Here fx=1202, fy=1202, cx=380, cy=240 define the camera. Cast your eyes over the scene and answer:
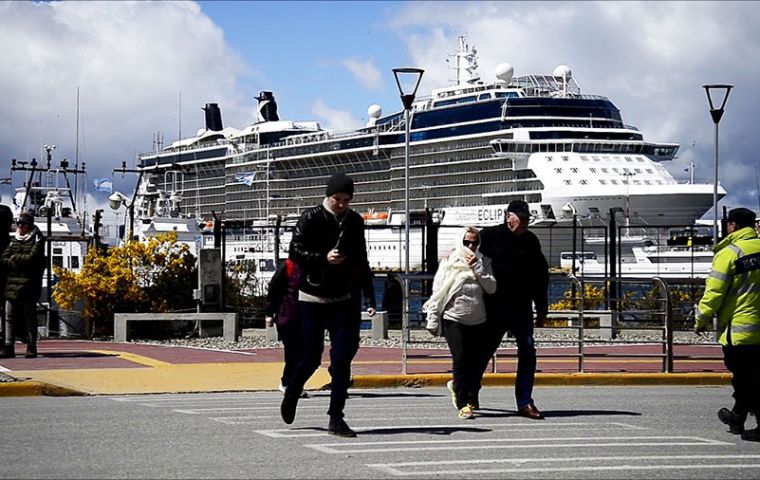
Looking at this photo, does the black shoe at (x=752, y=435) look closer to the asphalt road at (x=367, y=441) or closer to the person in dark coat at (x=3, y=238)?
the asphalt road at (x=367, y=441)

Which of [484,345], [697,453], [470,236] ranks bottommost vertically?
[697,453]

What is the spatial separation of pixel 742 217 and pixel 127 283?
13910mm

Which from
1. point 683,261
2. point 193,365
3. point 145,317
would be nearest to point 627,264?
point 683,261

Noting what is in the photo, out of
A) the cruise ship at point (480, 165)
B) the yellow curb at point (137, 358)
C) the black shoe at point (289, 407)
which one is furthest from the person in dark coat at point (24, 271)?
the cruise ship at point (480, 165)

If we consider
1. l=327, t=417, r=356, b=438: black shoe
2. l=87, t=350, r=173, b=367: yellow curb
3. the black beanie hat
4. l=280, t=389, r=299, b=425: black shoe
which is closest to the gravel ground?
l=87, t=350, r=173, b=367: yellow curb

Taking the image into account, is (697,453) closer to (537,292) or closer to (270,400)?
(537,292)

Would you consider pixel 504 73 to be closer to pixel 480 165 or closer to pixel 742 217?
pixel 480 165

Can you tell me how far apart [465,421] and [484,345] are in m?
0.81

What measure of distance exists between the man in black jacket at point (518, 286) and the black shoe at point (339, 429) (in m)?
2.02

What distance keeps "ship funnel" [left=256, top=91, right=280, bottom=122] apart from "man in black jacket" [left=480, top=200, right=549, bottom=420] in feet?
295

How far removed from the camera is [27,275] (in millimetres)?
14562

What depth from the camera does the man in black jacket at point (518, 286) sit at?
9.90 metres

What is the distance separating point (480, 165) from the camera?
7369cm

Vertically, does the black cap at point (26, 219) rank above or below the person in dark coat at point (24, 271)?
above
